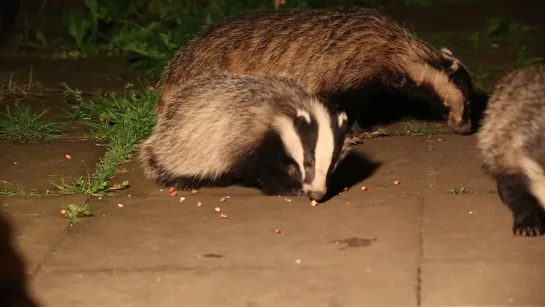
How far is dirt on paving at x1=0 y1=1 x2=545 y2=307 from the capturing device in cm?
496

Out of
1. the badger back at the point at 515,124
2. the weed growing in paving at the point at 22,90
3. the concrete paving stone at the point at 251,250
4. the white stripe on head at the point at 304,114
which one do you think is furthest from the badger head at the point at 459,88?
the weed growing in paving at the point at 22,90

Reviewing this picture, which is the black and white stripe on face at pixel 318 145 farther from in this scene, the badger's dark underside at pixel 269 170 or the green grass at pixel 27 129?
the green grass at pixel 27 129

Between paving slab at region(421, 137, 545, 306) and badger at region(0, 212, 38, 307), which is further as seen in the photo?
paving slab at region(421, 137, 545, 306)

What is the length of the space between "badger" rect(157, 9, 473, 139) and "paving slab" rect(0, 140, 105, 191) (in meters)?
0.89

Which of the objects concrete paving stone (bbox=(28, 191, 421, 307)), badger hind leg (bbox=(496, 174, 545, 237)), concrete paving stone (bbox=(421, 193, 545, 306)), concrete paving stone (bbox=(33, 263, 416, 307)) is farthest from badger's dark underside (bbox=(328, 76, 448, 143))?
concrete paving stone (bbox=(33, 263, 416, 307))

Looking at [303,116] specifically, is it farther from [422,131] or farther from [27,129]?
[27,129]

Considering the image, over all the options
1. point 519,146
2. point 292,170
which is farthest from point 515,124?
point 292,170

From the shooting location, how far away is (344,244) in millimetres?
5531

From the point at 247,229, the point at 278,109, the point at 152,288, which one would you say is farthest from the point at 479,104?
the point at 152,288

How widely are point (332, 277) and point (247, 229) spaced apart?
0.84 meters

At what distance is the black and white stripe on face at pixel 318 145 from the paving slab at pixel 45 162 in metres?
1.53

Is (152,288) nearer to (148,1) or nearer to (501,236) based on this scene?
(501,236)

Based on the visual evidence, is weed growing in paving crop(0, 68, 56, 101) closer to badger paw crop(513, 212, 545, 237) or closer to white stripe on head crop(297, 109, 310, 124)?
white stripe on head crop(297, 109, 310, 124)

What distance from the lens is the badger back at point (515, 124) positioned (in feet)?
18.4
